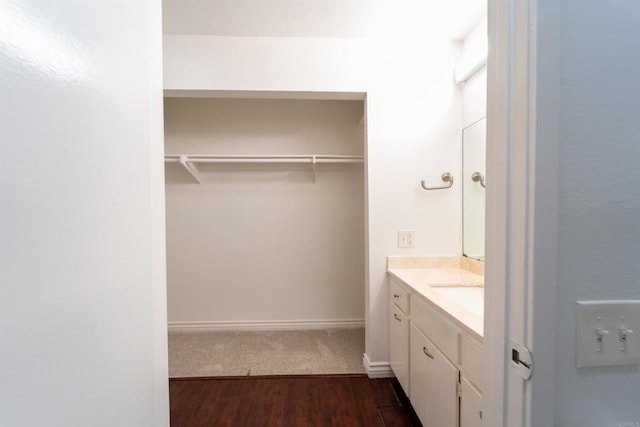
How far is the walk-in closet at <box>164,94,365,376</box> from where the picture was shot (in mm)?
2682

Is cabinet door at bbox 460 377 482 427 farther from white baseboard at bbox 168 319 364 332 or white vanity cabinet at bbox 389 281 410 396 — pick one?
white baseboard at bbox 168 319 364 332

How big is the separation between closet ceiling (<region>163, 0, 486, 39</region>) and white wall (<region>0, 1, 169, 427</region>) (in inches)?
48.1

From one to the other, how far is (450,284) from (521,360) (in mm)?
1154

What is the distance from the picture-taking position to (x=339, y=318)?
2.76 meters

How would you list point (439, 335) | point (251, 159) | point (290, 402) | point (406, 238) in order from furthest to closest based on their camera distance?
point (251, 159), point (406, 238), point (290, 402), point (439, 335)

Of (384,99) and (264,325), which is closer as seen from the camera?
(384,99)

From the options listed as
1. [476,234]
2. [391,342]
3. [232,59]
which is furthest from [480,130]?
[232,59]

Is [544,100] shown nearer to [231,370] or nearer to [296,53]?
[296,53]

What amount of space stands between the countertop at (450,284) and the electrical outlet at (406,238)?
3.8 inches

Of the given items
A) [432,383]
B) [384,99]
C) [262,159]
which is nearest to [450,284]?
[432,383]

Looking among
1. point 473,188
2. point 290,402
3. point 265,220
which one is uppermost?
point 473,188

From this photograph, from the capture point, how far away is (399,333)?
1710 millimetres

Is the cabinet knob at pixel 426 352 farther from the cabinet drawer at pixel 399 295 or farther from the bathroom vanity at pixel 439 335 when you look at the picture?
the cabinet drawer at pixel 399 295

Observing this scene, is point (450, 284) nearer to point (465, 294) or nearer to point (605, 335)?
point (465, 294)
